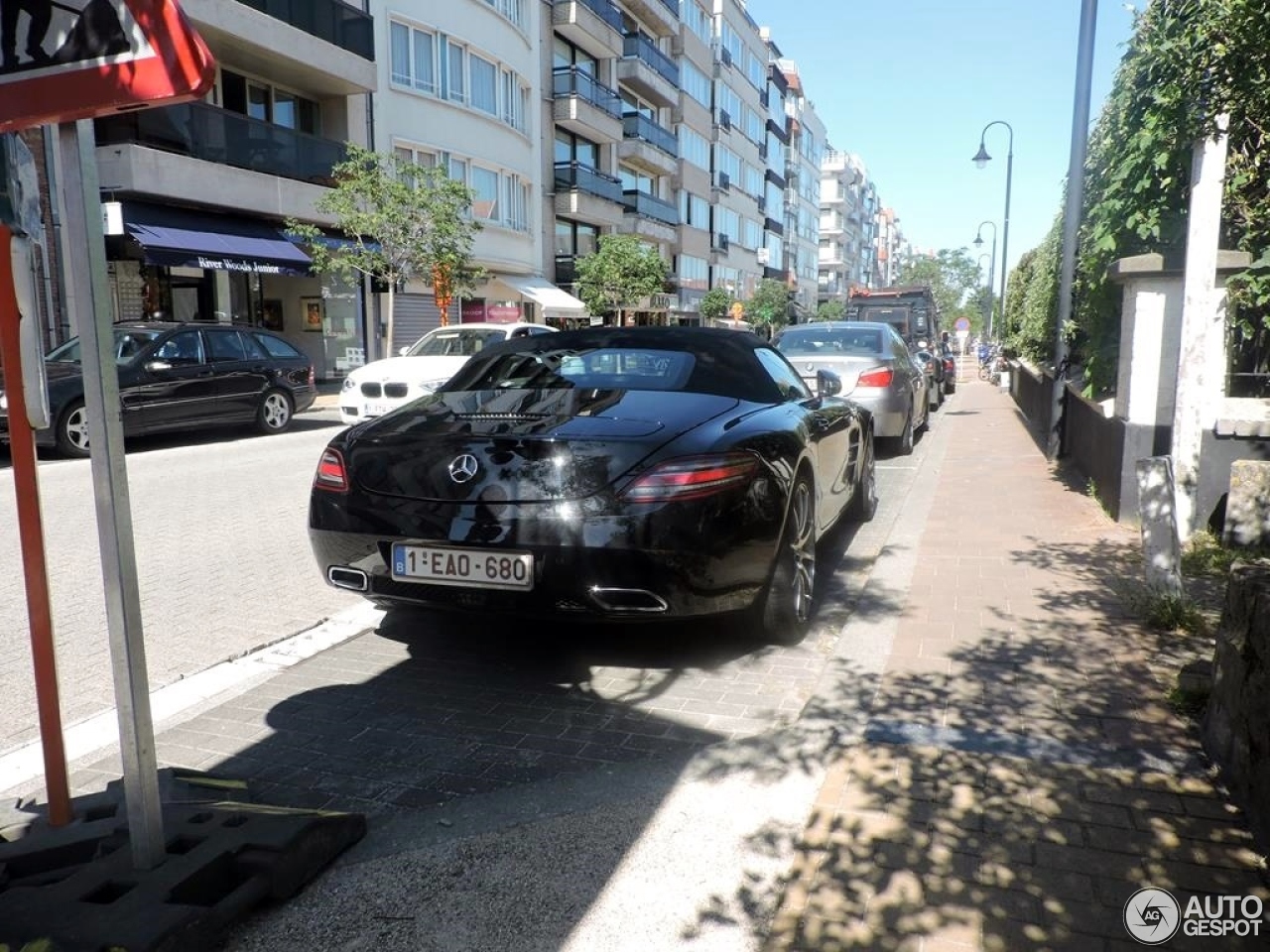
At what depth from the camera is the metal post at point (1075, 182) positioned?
11.5 meters

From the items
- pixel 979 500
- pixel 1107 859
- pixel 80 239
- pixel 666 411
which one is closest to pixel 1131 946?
pixel 1107 859

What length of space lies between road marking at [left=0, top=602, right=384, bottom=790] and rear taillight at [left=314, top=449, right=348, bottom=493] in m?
0.91

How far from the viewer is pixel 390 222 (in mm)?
A: 21469

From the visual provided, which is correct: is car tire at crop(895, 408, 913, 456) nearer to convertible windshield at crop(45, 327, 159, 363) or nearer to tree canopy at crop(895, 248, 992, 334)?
convertible windshield at crop(45, 327, 159, 363)

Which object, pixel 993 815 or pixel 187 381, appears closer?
pixel 993 815

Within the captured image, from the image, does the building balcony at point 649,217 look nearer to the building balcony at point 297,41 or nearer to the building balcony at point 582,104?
the building balcony at point 582,104

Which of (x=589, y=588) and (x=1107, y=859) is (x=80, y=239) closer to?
(x=589, y=588)

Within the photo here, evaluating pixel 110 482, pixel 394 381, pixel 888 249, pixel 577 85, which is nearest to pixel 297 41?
pixel 394 381

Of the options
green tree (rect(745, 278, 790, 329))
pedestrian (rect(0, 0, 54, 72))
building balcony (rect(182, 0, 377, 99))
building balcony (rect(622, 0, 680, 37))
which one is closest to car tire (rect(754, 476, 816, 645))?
pedestrian (rect(0, 0, 54, 72))

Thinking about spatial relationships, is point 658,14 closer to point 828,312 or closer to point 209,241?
point 209,241

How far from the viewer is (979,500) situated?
873 centimetres

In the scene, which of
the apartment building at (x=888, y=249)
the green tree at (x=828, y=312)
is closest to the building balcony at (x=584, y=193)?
the green tree at (x=828, y=312)

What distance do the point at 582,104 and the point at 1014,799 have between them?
37.2 metres

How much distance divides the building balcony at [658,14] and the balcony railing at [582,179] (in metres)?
9.41
